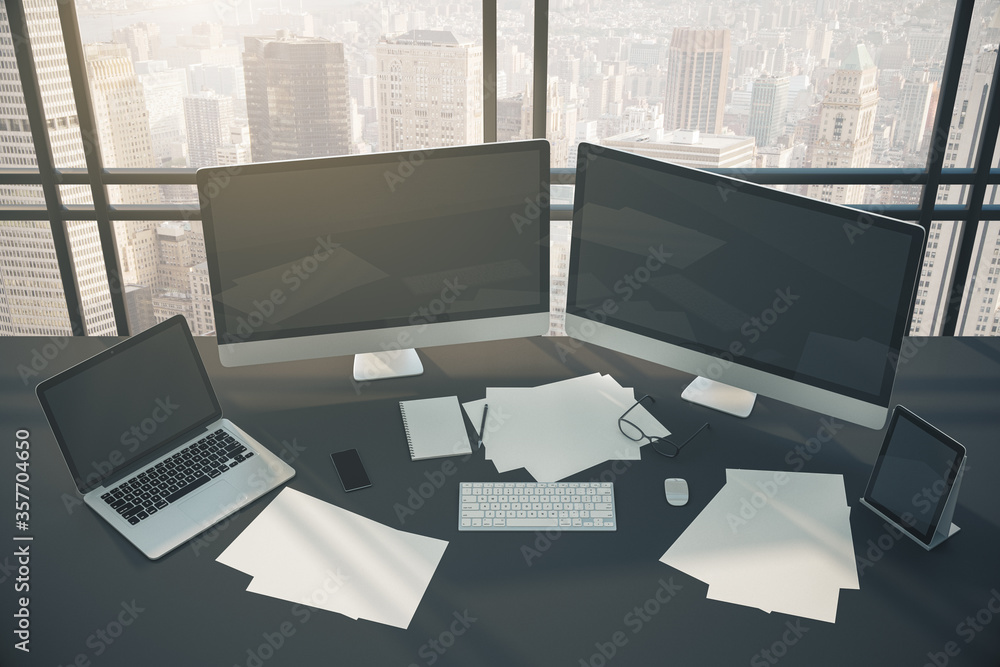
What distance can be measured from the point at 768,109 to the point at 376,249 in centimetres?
163

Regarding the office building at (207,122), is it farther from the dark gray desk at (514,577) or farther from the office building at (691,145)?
the office building at (691,145)

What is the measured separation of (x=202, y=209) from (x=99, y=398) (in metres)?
0.44

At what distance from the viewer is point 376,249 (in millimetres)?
1719

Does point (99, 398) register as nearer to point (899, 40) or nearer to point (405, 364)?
point (405, 364)

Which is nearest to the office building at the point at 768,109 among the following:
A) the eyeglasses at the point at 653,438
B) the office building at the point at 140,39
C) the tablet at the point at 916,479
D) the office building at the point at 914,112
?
the office building at the point at 914,112

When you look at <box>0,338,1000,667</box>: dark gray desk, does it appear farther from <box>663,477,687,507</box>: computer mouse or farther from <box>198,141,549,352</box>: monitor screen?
<box>198,141,549,352</box>: monitor screen

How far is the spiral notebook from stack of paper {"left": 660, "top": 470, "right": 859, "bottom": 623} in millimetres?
525

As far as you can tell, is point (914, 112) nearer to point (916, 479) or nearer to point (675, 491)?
point (916, 479)

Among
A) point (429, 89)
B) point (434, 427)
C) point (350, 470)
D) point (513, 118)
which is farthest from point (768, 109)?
point (350, 470)

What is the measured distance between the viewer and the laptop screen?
1.48m

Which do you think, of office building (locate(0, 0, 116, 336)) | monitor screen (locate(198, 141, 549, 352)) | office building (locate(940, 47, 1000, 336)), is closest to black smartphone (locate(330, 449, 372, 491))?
monitor screen (locate(198, 141, 549, 352))

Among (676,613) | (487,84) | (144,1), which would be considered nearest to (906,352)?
(676,613)

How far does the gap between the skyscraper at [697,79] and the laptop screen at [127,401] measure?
5.96 feet

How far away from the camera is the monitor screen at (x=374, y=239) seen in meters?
1.63
